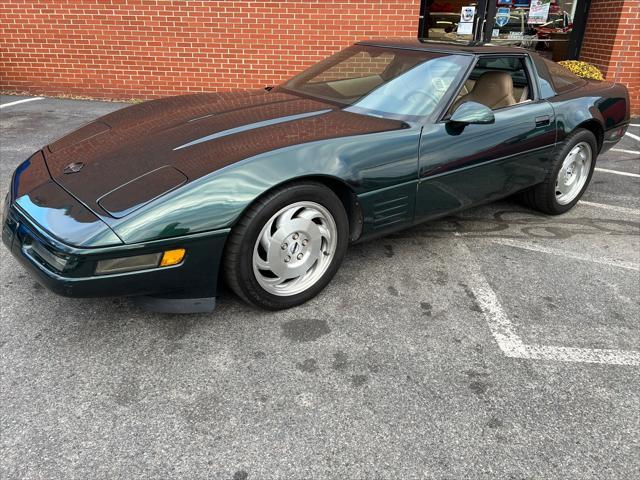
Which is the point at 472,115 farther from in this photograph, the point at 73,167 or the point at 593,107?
the point at 73,167

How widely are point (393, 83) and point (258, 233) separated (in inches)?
57.1

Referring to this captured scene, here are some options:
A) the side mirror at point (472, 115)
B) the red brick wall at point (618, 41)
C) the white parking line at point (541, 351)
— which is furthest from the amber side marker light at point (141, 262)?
the red brick wall at point (618, 41)

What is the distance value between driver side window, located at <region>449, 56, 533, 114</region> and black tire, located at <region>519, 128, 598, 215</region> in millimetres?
501

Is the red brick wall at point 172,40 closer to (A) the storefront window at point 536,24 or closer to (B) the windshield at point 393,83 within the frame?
(A) the storefront window at point 536,24

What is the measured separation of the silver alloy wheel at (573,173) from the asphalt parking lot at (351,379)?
964 mm

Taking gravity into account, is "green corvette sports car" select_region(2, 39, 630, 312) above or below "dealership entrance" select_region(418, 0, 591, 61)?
below

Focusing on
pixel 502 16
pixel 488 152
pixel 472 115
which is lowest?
pixel 488 152

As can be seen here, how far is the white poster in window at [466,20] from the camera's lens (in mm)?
7880

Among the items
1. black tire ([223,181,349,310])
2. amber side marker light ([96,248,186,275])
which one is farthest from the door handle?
amber side marker light ([96,248,186,275])

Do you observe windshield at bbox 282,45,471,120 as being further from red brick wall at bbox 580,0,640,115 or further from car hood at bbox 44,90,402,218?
red brick wall at bbox 580,0,640,115

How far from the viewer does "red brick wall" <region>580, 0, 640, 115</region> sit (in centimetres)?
740

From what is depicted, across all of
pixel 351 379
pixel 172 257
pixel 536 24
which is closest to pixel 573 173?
pixel 351 379

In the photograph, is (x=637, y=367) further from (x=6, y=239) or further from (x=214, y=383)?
(x=6, y=239)

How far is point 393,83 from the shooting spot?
10.7 feet
